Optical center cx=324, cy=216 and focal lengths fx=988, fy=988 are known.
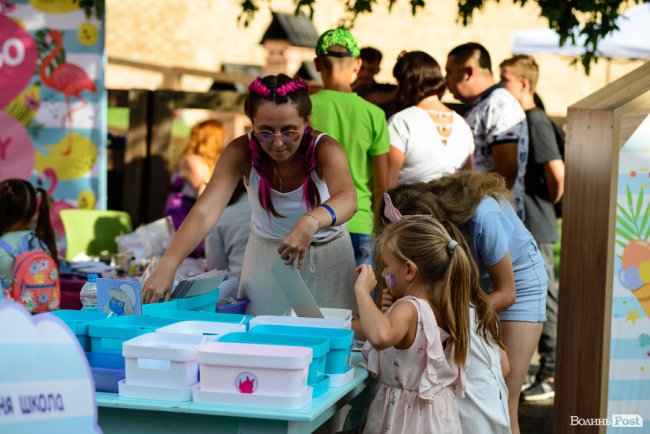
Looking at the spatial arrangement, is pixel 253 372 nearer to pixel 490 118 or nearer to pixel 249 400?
pixel 249 400

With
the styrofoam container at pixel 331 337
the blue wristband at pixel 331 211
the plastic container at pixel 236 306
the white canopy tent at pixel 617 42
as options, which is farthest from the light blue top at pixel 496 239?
the white canopy tent at pixel 617 42

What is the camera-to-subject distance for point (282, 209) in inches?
146

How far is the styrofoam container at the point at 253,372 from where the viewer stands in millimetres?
2492

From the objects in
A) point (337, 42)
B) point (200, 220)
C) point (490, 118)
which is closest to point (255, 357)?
point (200, 220)

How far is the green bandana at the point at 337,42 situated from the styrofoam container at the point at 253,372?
256cm

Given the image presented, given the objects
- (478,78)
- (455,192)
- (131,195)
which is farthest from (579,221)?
(131,195)

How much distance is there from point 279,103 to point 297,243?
1.76 ft

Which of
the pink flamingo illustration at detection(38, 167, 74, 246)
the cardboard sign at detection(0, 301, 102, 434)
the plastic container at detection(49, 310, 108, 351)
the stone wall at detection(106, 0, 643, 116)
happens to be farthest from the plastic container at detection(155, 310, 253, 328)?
the stone wall at detection(106, 0, 643, 116)

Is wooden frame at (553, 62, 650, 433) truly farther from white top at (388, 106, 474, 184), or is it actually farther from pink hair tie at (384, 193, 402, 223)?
white top at (388, 106, 474, 184)

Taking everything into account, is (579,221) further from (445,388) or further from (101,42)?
(101,42)

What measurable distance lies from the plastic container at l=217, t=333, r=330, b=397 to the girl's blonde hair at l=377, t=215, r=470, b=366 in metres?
0.46

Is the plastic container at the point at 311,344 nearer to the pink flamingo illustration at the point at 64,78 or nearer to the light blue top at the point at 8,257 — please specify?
the light blue top at the point at 8,257

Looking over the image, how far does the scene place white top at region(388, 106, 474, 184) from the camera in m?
5.22

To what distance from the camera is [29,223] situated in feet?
17.1
